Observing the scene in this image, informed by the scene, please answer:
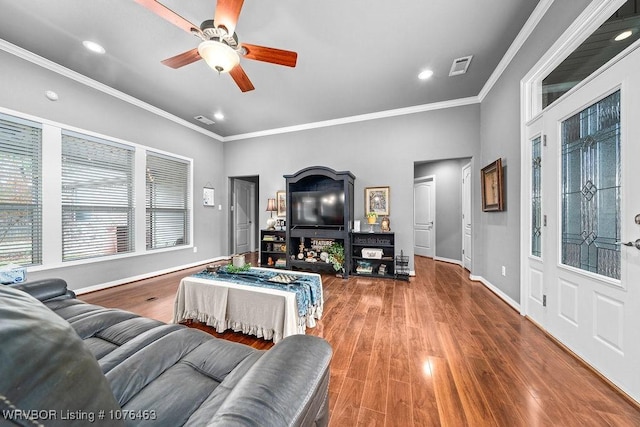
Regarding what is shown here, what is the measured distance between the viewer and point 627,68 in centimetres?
142

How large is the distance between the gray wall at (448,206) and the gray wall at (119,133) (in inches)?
187

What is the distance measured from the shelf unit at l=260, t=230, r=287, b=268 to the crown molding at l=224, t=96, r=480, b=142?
2.15 metres

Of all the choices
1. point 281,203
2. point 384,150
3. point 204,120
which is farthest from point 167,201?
point 384,150

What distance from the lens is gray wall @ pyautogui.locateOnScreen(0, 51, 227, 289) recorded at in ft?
8.87

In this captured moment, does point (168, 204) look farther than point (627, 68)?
Yes

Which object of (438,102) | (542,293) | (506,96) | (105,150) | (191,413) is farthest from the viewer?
(438,102)

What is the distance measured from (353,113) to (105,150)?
3970 millimetres

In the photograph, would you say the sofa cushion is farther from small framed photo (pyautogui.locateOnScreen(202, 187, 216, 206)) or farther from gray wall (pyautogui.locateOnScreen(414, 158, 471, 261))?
gray wall (pyautogui.locateOnScreen(414, 158, 471, 261))

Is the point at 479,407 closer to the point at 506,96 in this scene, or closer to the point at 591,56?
the point at 591,56

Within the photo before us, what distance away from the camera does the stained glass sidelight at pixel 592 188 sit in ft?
5.11

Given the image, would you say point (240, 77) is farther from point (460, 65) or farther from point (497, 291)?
point (497, 291)

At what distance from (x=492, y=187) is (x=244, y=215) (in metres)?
5.54

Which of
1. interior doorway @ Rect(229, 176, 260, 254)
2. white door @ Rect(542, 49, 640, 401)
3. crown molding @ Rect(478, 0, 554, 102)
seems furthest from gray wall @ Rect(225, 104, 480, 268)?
white door @ Rect(542, 49, 640, 401)

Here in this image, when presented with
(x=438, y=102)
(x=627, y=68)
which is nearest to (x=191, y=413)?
(x=627, y=68)
